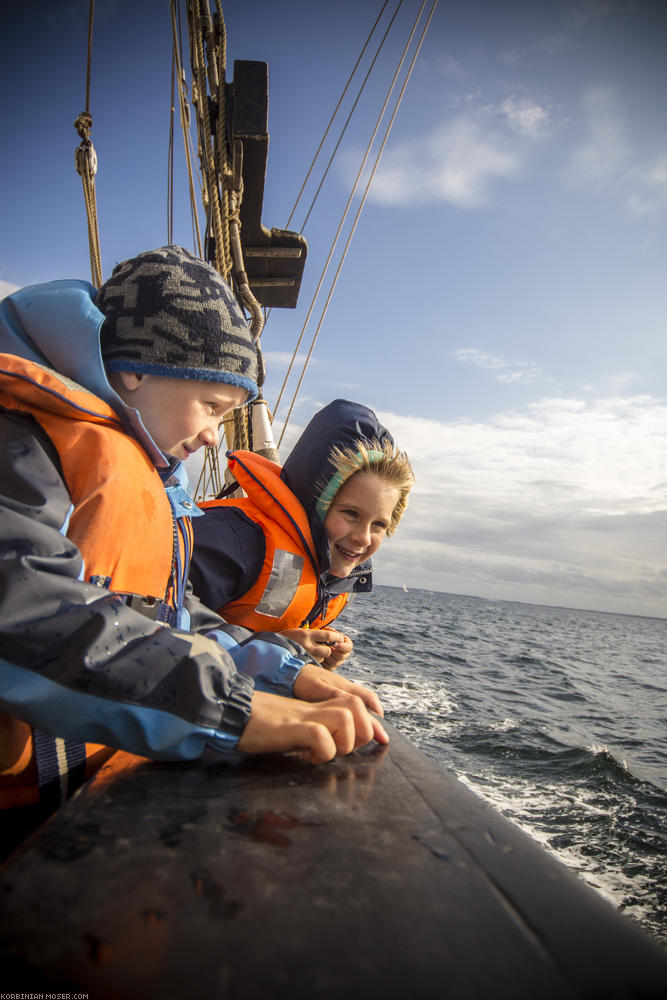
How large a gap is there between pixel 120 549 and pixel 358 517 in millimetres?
1421

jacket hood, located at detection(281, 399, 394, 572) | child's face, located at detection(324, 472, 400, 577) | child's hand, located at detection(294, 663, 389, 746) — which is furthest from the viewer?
jacket hood, located at detection(281, 399, 394, 572)

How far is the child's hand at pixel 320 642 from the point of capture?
206 centimetres

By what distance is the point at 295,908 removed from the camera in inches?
19.3

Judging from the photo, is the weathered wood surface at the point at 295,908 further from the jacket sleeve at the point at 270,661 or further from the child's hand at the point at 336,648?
the child's hand at the point at 336,648

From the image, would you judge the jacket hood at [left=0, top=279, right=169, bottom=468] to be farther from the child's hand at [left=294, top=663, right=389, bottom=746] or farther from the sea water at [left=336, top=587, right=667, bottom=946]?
the sea water at [left=336, top=587, right=667, bottom=946]

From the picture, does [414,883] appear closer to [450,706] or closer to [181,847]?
[181,847]

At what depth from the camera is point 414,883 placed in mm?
559

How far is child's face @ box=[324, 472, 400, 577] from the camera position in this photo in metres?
2.33

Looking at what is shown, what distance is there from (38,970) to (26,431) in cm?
84

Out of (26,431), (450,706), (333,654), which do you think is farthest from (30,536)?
(450,706)

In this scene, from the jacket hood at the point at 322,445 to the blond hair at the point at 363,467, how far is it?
39 millimetres

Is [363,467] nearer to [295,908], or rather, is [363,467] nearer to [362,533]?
[362,533]

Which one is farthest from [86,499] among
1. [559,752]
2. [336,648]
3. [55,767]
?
[559,752]

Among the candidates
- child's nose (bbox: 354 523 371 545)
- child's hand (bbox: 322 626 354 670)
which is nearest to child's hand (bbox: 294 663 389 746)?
child's hand (bbox: 322 626 354 670)
